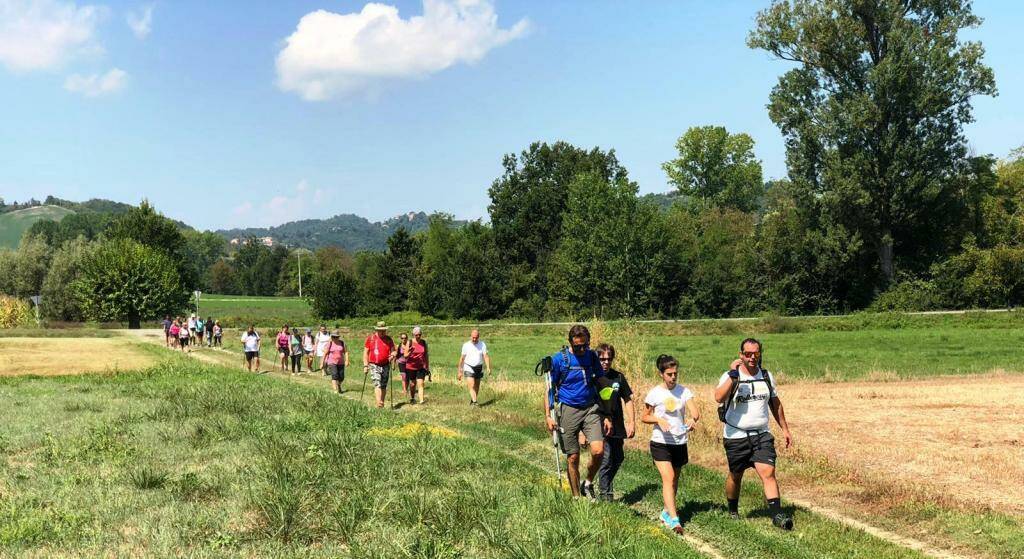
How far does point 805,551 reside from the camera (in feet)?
23.7

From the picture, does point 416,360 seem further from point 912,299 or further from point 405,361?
point 912,299

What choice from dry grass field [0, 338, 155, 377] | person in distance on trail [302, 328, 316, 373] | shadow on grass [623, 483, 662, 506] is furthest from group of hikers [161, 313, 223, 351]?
shadow on grass [623, 483, 662, 506]

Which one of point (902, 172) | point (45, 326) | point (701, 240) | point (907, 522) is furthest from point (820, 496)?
point (45, 326)

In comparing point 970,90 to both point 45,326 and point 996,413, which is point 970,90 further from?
point 45,326

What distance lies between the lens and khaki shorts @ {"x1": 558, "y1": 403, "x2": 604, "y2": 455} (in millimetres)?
8562

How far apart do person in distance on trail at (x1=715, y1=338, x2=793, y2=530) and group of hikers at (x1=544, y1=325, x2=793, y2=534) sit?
0.4 inches

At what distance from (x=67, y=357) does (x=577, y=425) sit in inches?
1437

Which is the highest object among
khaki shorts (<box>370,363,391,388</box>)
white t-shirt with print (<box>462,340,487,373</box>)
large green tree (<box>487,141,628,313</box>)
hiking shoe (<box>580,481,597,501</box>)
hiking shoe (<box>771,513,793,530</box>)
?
large green tree (<box>487,141,628,313</box>)

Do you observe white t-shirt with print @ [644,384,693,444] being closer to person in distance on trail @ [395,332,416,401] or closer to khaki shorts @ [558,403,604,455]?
khaki shorts @ [558,403,604,455]

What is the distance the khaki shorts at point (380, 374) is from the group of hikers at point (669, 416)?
9179mm

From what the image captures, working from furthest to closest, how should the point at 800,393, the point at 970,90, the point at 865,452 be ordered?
the point at 970,90 < the point at 800,393 < the point at 865,452

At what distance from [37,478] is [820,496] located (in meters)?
9.73

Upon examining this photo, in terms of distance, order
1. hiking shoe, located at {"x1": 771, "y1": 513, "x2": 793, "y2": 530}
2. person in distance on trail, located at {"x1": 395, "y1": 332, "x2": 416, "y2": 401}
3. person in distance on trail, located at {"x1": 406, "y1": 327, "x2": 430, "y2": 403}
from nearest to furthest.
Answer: hiking shoe, located at {"x1": 771, "y1": 513, "x2": 793, "y2": 530} → person in distance on trail, located at {"x1": 406, "y1": 327, "x2": 430, "y2": 403} → person in distance on trail, located at {"x1": 395, "y1": 332, "x2": 416, "y2": 401}

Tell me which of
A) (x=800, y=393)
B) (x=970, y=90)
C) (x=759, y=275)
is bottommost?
(x=800, y=393)
